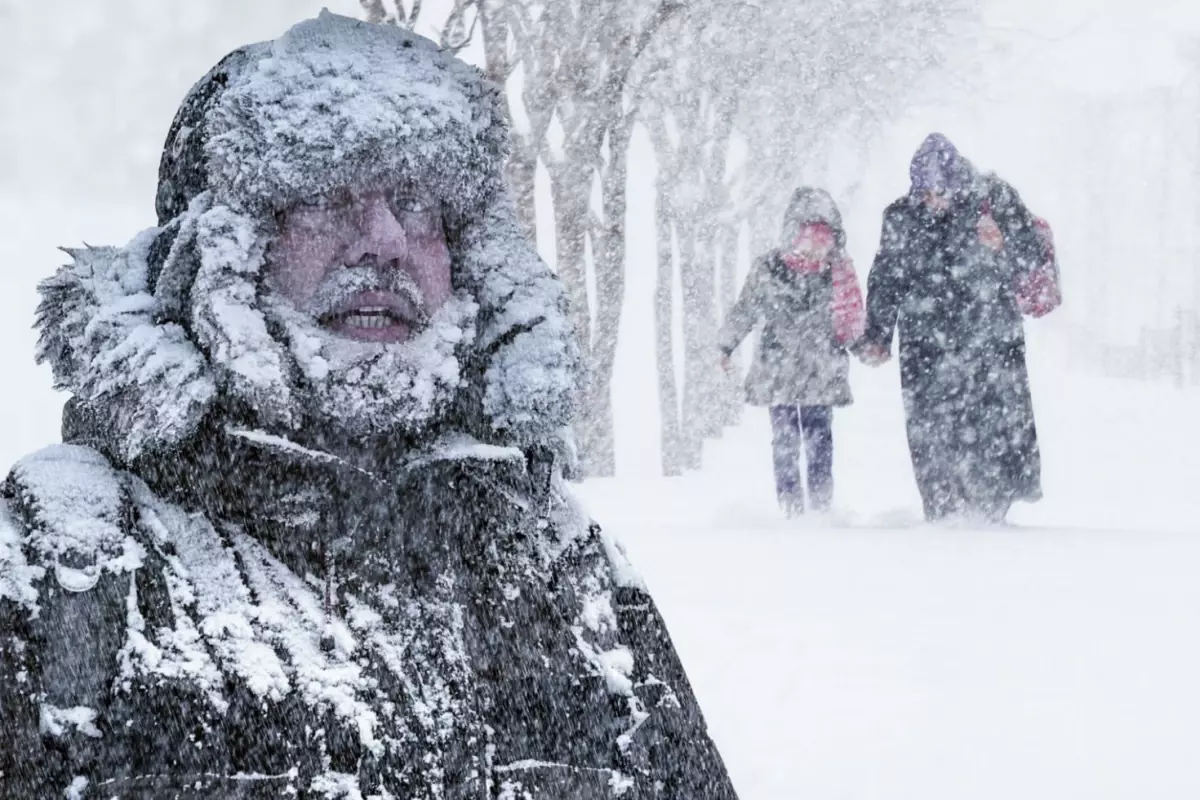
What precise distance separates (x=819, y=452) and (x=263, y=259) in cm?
650

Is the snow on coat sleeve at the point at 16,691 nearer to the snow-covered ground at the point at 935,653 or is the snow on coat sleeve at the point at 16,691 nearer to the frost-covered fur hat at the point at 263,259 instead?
the frost-covered fur hat at the point at 263,259

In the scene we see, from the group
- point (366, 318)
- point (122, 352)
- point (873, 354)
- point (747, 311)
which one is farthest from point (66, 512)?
point (747, 311)

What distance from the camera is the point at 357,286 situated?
1.58m

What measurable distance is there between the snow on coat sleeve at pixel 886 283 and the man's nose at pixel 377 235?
18.0 feet

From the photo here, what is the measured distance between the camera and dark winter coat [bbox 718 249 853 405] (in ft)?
25.3

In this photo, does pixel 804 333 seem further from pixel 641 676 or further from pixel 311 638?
pixel 311 638

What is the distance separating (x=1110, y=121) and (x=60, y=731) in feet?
220

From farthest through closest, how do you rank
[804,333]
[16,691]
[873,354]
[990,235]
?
1. [804,333]
2. [873,354]
3. [990,235]
4. [16,691]

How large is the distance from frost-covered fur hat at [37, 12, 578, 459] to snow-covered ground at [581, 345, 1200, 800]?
1826 millimetres

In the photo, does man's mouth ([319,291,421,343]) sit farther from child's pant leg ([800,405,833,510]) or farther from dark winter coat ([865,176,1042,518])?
child's pant leg ([800,405,833,510])

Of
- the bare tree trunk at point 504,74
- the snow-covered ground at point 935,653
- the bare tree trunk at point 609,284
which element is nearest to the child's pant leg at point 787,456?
the snow-covered ground at point 935,653

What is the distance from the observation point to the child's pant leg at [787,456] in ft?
25.7

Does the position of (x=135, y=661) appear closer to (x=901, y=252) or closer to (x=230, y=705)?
(x=230, y=705)

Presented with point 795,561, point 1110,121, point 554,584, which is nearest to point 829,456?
point 795,561
